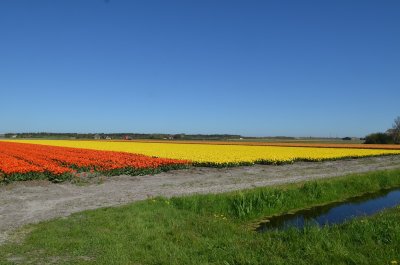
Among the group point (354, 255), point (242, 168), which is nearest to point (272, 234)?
point (354, 255)

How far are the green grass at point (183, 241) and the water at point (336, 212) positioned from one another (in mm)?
1268

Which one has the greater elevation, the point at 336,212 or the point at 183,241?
the point at 183,241

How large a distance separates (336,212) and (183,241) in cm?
975

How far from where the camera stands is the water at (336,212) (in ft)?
48.4

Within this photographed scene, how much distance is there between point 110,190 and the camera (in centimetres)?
2039

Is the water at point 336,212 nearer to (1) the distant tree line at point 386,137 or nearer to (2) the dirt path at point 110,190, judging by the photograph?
(2) the dirt path at point 110,190

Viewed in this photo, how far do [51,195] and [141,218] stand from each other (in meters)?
7.78

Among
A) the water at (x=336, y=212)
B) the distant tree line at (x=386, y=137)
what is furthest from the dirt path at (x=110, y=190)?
the distant tree line at (x=386, y=137)

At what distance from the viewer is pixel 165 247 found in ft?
31.5

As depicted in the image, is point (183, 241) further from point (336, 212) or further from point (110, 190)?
point (110, 190)

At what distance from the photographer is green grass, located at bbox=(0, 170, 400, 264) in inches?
342

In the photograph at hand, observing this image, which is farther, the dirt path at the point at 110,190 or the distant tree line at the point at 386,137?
the distant tree line at the point at 386,137

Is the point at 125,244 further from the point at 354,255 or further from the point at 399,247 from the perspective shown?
the point at 399,247

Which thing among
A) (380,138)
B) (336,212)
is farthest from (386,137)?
(336,212)
